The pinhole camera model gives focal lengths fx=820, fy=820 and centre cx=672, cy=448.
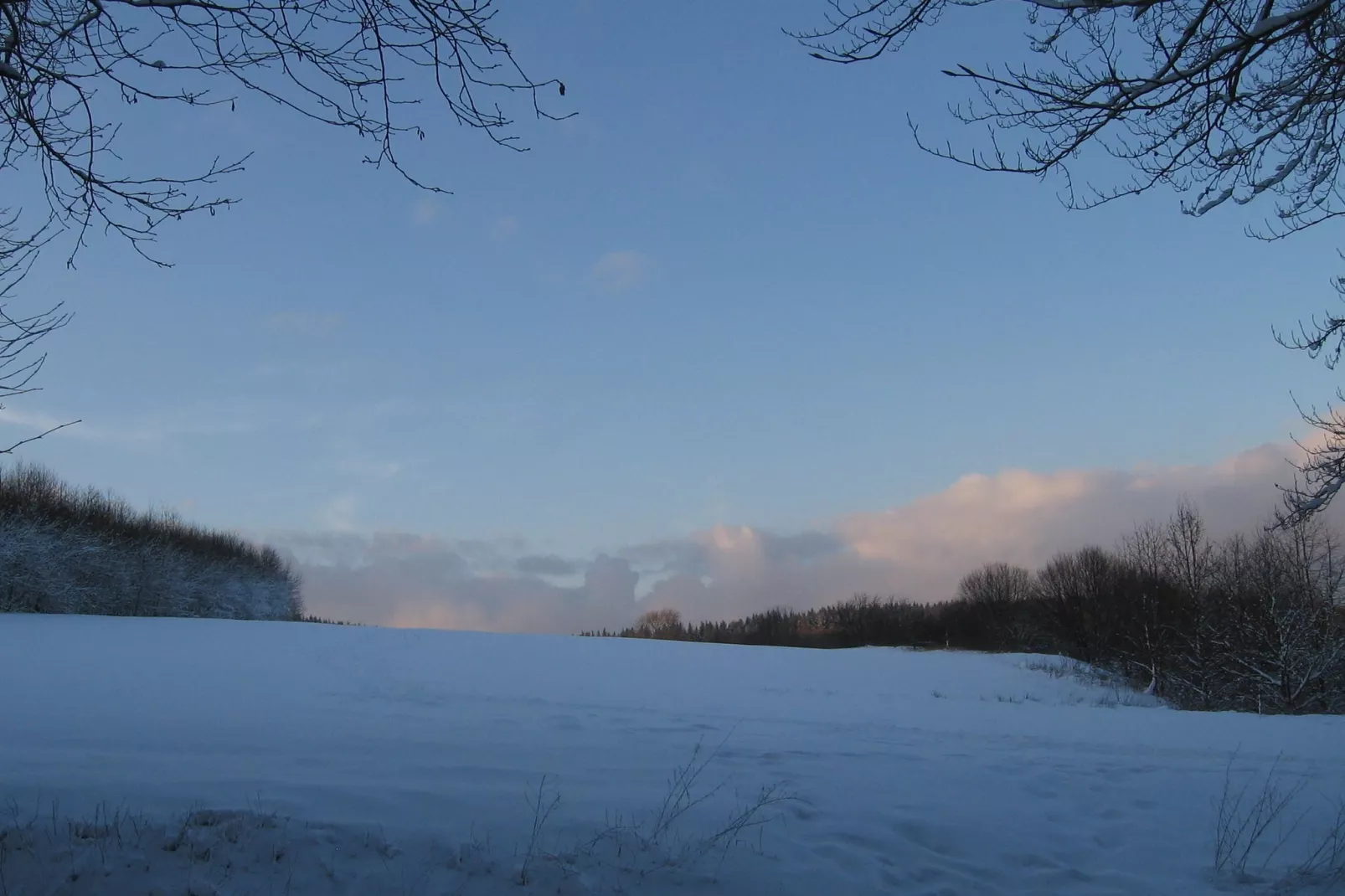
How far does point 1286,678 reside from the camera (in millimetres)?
19531

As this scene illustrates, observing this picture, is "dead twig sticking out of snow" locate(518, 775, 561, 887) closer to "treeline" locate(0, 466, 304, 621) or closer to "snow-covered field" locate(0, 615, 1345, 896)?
"snow-covered field" locate(0, 615, 1345, 896)

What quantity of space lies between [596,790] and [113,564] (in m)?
40.2

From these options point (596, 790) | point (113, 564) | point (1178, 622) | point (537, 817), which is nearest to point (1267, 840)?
point (596, 790)

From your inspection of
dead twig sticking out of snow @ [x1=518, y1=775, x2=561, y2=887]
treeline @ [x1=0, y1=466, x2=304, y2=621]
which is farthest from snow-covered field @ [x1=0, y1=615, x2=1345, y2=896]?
treeline @ [x1=0, y1=466, x2=304, y2=621]

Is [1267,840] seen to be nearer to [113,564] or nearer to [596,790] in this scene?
[596,790]

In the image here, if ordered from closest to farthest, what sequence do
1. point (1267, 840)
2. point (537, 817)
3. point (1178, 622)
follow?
point (537, 817), point (1267, 840), point (1178, 622)

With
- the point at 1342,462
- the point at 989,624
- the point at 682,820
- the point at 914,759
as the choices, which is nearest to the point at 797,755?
the point at 914,759

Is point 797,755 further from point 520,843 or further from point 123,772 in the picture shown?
point 123,772

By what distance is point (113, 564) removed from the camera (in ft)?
122

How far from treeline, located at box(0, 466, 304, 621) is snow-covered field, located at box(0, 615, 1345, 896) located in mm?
21821

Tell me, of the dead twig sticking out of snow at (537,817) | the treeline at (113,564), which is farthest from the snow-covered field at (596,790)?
the treeline at (113,564)

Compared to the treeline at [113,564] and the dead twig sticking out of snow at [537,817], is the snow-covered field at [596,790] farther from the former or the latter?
the treeline at [113,564]

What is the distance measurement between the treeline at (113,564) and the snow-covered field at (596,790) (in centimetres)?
2182

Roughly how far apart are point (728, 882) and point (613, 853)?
24.2 inches
